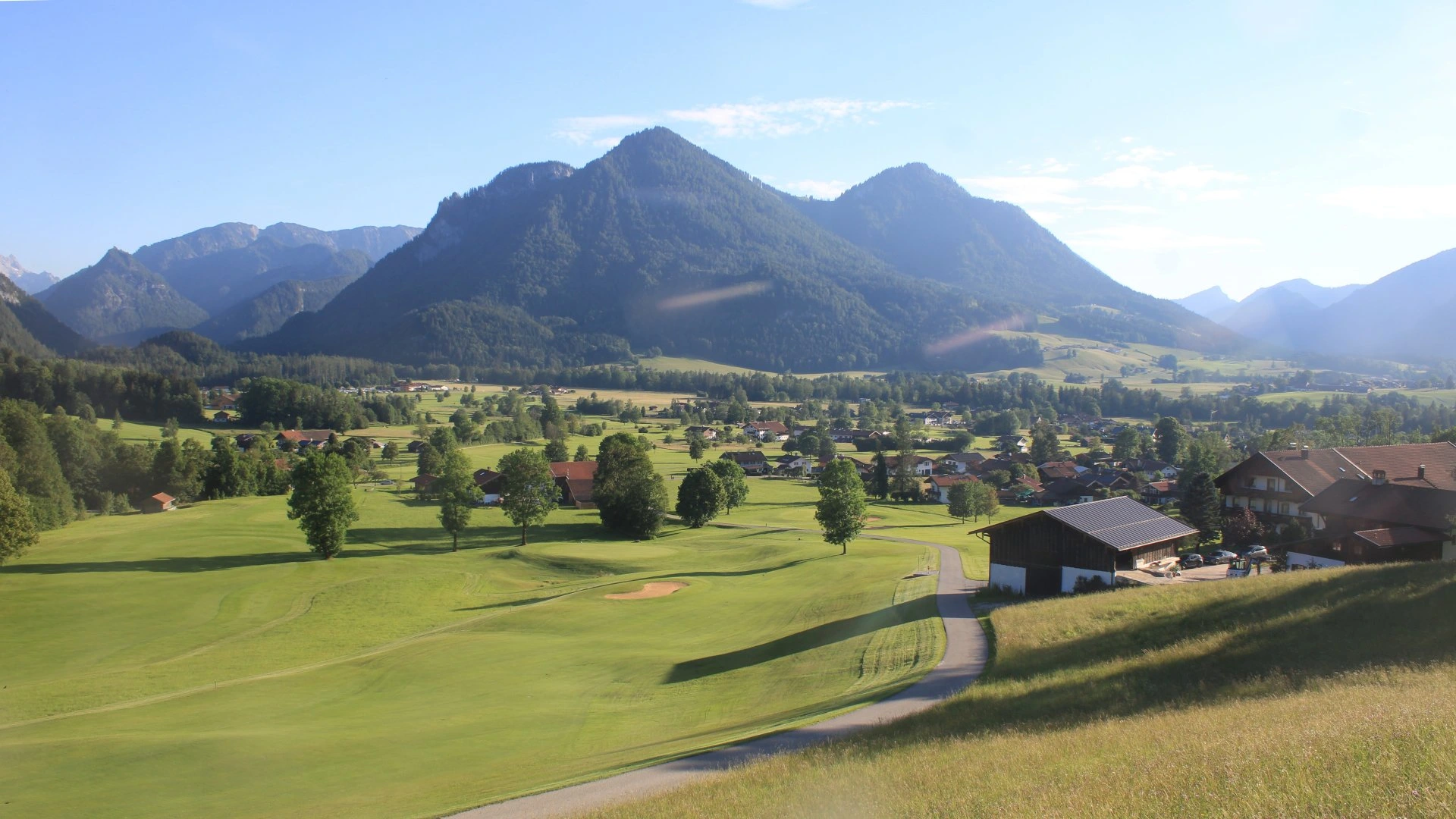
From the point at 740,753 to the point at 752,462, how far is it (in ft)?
305

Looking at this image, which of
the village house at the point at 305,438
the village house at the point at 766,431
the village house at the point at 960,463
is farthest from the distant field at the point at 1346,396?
the village house at the point at 305,438

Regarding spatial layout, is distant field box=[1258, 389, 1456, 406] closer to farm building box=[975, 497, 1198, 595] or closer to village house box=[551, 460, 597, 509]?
village house box=[551, 460, 597, 509]

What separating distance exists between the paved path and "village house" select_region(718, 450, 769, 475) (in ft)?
273

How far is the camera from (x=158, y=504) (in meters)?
73.2

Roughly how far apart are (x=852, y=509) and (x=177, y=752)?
36301 millimetres

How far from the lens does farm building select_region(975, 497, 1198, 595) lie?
33.7 metres

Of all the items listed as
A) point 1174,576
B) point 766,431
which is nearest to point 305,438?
point 766,431

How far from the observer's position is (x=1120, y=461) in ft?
355

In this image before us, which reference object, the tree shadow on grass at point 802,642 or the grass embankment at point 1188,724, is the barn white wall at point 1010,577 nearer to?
the tree shadow on grass at point 802,642

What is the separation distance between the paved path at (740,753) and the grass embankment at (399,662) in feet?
3.03

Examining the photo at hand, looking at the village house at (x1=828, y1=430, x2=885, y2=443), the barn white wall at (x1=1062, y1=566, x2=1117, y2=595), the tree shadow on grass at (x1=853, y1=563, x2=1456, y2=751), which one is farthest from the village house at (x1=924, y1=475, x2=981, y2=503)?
the tree shadow on grass at (x1=853, y1=563, x2=1456, y2=751)

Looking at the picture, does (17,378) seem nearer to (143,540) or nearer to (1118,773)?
(143,540)

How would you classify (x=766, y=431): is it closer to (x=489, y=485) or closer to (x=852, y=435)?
(x=852, y=435)

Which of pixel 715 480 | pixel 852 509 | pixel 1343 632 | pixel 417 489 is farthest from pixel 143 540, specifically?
pixel 1343 632
